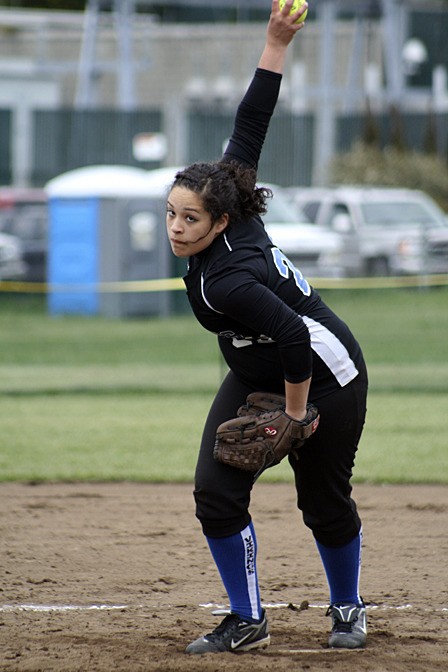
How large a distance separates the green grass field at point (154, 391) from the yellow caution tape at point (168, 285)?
39cm

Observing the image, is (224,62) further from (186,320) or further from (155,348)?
(155,348)

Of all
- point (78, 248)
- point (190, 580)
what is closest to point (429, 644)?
point (190, 580)

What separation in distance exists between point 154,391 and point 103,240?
7.77 m

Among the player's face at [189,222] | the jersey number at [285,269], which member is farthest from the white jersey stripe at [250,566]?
the player's face at [189,222]

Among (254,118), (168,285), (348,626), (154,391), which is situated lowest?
(154,391)

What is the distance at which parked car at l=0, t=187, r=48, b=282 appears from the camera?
70.4 ft

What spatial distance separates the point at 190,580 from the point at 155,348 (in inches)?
404

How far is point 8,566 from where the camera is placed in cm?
583

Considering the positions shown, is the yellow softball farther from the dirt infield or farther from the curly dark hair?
the dirt infield

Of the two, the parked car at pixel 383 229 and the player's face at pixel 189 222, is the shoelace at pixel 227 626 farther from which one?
the parked car at pixel 383 229

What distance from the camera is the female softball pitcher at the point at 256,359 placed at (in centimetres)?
403

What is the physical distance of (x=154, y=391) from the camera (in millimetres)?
12273

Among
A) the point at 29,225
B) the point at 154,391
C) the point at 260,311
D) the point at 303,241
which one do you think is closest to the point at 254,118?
the point at 260,311

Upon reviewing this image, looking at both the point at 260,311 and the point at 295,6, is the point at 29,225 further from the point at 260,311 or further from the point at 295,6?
the point at 260,311
